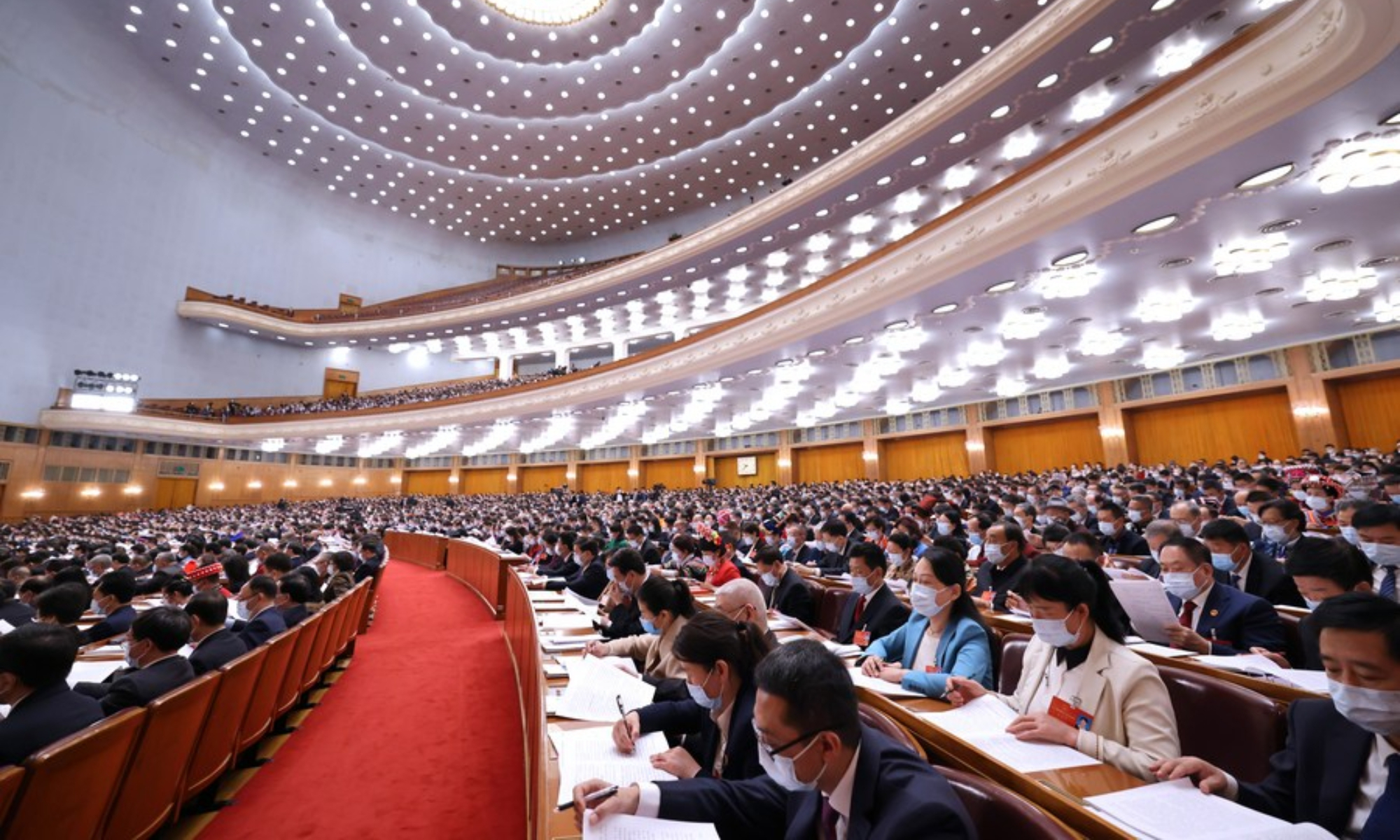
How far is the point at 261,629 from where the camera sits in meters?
3.81

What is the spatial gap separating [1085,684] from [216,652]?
4.06 metres

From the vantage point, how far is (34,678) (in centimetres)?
220

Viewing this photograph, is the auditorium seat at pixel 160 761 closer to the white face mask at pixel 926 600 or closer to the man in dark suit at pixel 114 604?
the man in dark suit at pixel 114 604

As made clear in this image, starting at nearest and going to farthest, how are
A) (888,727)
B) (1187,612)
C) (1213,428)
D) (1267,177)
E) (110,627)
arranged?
1. (888,727)
2. (1187,612)
3. (110,627)
4. (1267,177)
5. (1213,428)

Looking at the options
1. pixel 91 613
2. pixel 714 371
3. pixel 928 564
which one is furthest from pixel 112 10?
pixel 928 564

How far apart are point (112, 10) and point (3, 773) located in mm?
30093

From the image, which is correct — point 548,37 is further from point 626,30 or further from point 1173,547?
point 1173,547

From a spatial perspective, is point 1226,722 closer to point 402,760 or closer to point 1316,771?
point 1316,771

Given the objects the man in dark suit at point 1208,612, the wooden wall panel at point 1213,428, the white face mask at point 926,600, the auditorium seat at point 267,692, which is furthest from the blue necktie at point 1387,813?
the wooden wall panel at point 1213,428

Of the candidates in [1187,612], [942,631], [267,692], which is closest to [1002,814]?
[942,631]

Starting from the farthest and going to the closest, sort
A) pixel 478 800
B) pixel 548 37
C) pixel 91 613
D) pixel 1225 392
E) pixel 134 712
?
1. pixel 548 37
2. pixel 1225 392
3. pixel 91 613
4. pixel 478 800
5. pixel 134 712

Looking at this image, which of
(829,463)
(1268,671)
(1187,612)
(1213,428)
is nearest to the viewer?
(1268,671)

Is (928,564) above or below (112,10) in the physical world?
below

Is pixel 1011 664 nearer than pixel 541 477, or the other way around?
pixel 1011 664
